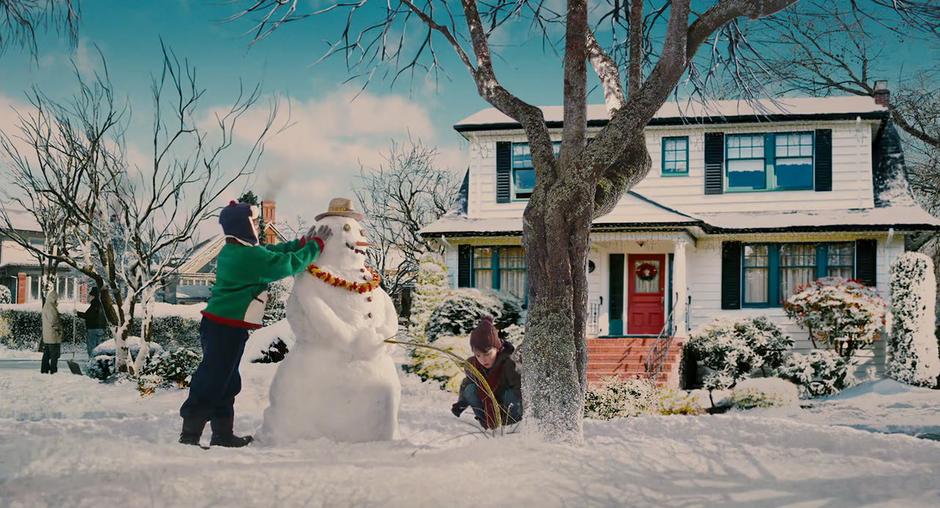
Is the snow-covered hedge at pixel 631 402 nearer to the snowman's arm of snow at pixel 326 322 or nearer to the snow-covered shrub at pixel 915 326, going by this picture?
the snowman's arm of snow at pixel 326 322

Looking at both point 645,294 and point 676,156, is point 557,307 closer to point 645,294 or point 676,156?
point 645,294

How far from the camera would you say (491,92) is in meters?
7.83

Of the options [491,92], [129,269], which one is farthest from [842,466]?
[129,269]

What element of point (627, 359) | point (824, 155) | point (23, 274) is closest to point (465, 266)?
point (627, 359)

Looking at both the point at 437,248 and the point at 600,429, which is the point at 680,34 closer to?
the point at 600,429

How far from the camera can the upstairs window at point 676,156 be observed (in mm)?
19156

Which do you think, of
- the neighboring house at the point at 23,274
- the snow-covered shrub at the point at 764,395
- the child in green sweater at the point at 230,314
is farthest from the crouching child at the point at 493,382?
the neighboring house at the point at 23,274

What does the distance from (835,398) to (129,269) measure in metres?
12.3

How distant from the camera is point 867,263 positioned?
17.9 meters

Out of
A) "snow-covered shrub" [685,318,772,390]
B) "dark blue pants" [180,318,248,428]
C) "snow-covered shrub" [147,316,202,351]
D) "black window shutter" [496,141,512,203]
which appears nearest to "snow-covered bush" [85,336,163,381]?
"snow-covered shrub" [147,316,202,351]

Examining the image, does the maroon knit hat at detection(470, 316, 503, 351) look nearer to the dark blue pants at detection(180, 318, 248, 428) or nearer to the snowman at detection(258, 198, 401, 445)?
the snowman at detection(258, 198, 401, 445)

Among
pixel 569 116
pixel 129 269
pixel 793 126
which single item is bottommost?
pixel 129 269

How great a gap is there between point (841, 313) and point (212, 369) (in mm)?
13158

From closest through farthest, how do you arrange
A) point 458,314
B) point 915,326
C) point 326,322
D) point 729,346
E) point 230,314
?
1. point 326,322
2. point 230,314
3. point 915,326
4. point 729,346
5. point 458,314
